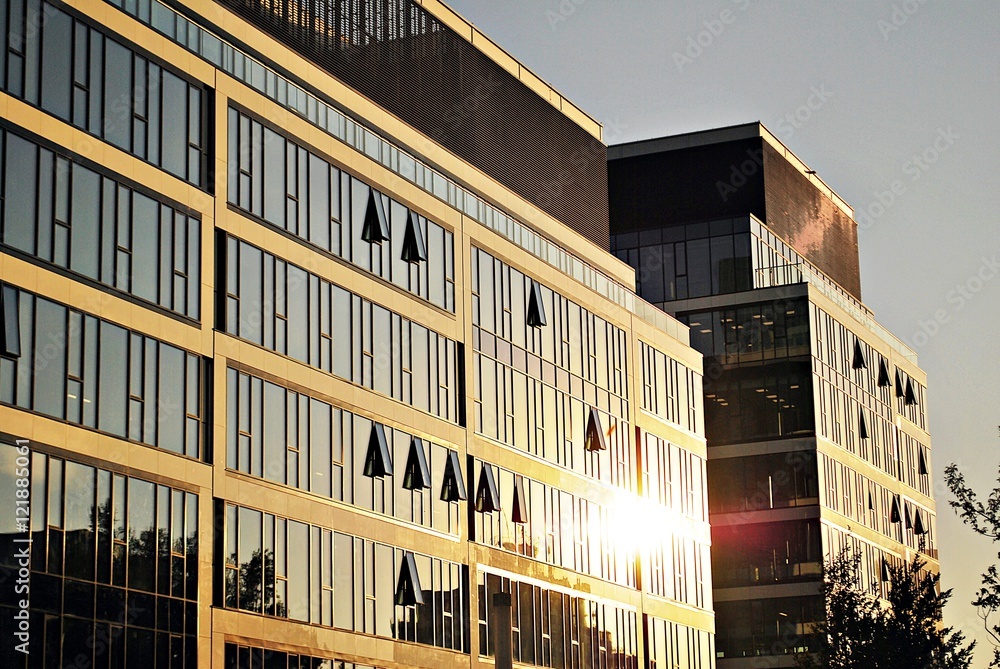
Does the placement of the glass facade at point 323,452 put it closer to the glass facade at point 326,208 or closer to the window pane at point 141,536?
the window pane at point 141,536

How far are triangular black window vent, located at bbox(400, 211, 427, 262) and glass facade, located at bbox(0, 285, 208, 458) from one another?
42.9 ft

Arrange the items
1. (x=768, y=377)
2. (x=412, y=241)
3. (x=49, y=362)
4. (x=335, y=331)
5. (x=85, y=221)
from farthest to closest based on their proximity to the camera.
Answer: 1. (x=768, y=377)
2. (x=412, y=241)
3. (x=335, y=331)
4. (x=85, y=221)
5. (x=49, y=362)

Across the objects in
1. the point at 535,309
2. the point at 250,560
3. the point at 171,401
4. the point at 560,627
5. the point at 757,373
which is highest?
the point at 757,373

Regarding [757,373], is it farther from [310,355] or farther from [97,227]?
[97,227]

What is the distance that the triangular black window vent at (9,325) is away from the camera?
39875 mm

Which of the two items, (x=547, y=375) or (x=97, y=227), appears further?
(x=547, y=375)

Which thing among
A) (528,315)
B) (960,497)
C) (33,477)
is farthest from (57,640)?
(528,315)

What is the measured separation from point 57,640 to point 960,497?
24.3 metres

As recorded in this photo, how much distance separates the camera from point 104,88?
1766 inches

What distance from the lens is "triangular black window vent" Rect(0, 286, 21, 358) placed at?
3988 centimetres

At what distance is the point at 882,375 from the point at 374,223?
5832 centimetres

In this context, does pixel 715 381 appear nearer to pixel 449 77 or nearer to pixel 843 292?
pixel 843 292

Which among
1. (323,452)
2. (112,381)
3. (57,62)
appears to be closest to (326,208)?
(323,452)

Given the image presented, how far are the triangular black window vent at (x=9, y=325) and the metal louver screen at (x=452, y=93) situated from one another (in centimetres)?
1627
